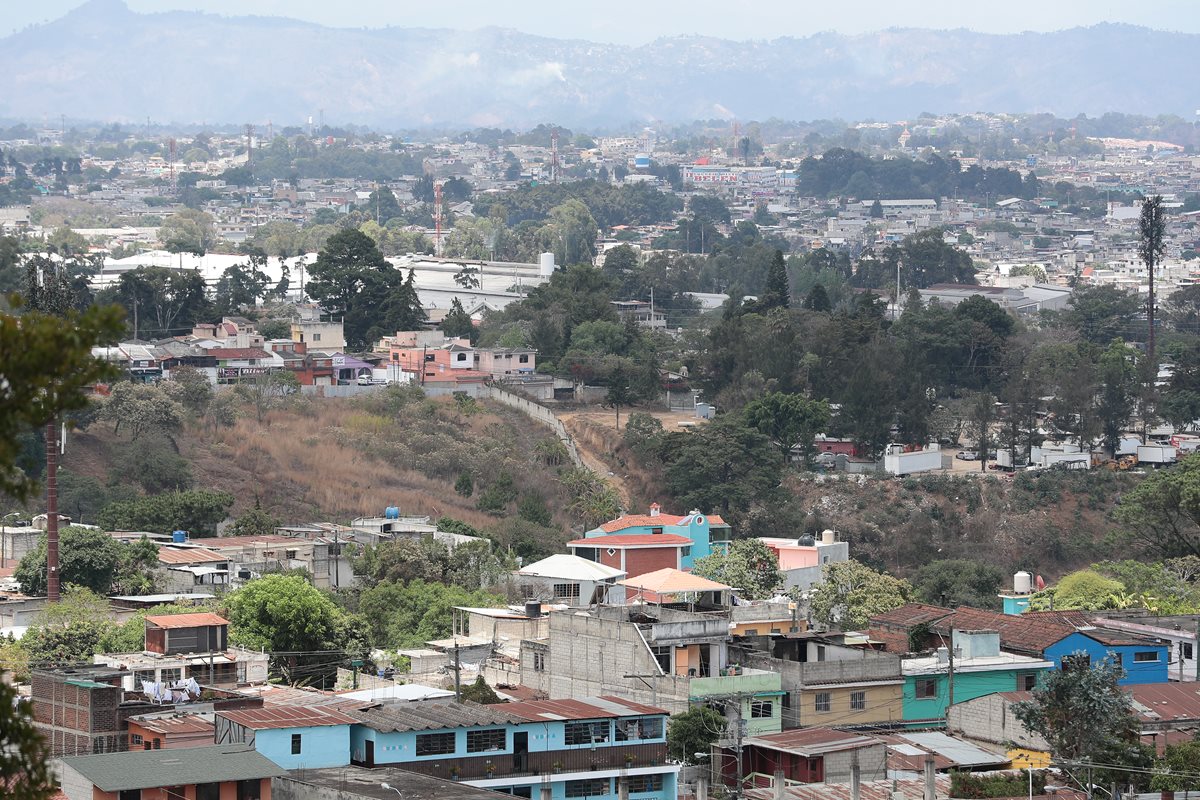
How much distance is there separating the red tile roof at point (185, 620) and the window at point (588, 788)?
21.8ft

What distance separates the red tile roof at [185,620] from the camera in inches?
1056

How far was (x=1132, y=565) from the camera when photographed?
39562 millimetres

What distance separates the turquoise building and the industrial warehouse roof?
9.39 meters

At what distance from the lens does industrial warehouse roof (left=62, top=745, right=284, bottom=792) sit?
18688 millimetres

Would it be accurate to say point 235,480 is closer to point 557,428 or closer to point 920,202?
point 557,428

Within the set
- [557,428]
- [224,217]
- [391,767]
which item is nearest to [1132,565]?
[557,428]

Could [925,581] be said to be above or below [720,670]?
below

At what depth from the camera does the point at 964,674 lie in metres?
27.2

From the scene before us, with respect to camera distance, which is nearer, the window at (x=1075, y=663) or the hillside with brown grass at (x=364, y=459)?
the window at (x=1075, y=663)

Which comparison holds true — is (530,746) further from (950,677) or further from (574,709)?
(950,677)

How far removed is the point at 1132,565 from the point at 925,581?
15.7ft

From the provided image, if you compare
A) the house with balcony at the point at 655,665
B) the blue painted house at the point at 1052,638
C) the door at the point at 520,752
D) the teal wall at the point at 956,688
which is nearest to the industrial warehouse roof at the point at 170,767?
the door at the point at 520,752

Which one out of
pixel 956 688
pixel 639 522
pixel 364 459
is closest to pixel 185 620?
pixel 956 688

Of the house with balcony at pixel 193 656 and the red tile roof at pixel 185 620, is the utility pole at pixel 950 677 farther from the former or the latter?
the red tile roof at pixel 185 620
